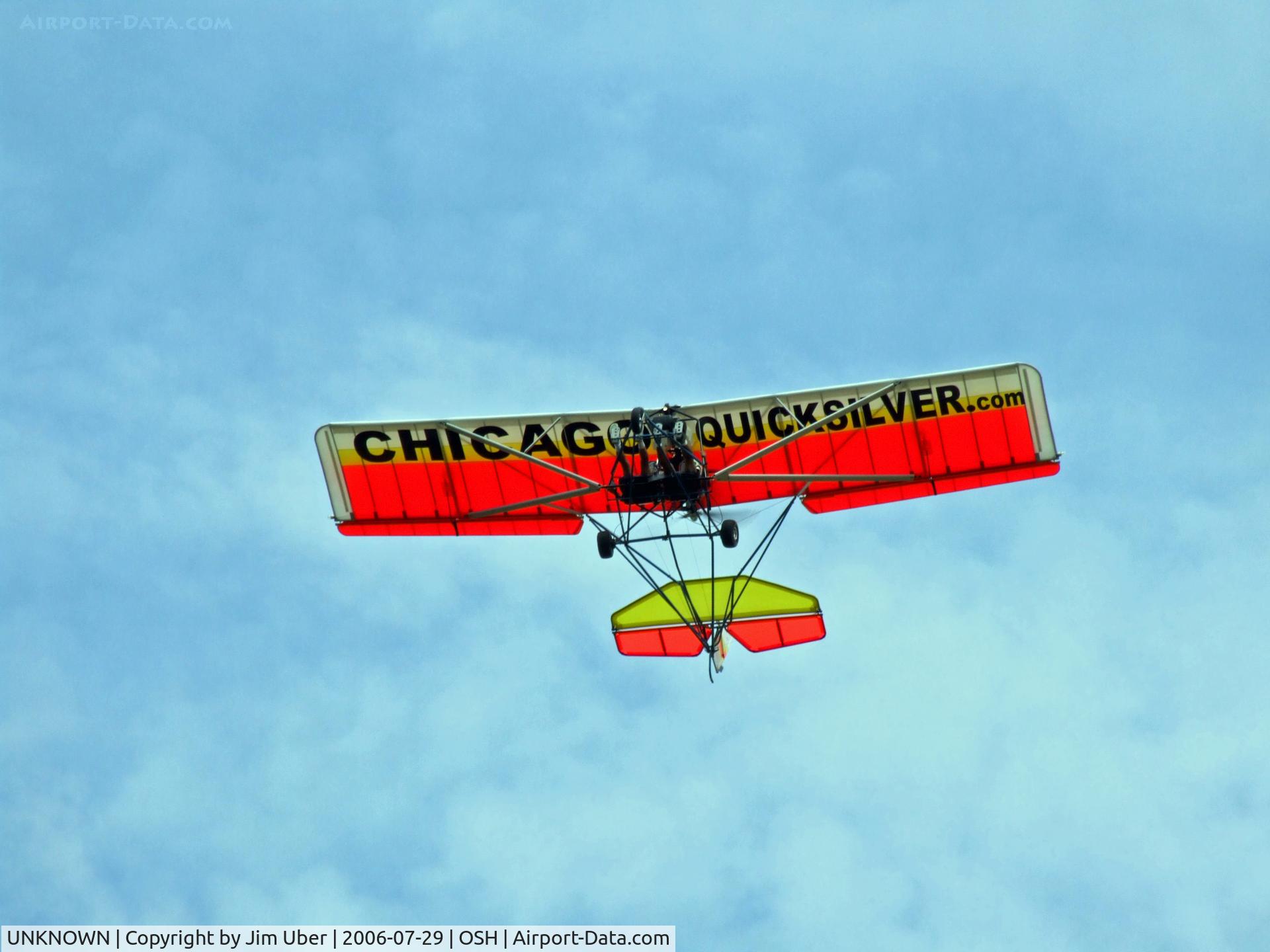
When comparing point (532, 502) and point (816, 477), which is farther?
point (816, 477)

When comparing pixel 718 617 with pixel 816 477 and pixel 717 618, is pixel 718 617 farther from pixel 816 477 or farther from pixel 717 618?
pixel 816 477

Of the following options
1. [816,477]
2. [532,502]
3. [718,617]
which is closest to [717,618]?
[718,617]

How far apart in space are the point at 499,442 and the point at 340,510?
4470 millimetres

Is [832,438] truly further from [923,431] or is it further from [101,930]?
[101,930]

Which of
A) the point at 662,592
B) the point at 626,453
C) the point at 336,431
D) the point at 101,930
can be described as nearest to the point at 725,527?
the point at 626,453

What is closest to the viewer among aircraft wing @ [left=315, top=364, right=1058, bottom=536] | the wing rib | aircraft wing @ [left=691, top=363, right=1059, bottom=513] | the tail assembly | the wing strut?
the wing strut

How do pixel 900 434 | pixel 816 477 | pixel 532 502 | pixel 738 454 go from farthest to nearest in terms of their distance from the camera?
pixel 738 454
pixel 900 434
pixel 816 477
pixel 532 502

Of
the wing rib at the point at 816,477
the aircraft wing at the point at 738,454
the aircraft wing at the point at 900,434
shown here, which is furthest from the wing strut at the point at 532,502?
the aircraft wing at the point at 900,434

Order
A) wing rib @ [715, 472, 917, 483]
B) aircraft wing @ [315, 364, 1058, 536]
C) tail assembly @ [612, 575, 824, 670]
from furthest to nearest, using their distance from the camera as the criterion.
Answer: tail assembly @ [612, 575, 824, 670] < aircraft wing @ [315, 364, 1058, 536] < wing rib @ [715, 472, 917, 483]

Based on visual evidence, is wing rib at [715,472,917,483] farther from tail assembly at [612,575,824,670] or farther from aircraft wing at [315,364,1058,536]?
tail assembly at [612,575,824,670]

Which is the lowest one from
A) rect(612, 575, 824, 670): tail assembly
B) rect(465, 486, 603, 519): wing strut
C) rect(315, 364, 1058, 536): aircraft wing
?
rect(612, 575, 824, 670): tail assembly

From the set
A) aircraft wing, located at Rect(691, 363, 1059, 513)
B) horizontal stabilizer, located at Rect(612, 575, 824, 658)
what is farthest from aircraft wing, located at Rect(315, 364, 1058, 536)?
horizontal stabilizer, located at Rect(612, 575, 824, 658)

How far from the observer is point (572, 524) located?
140 feet

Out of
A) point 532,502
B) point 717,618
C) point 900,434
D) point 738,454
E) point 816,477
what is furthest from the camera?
point 717,618
